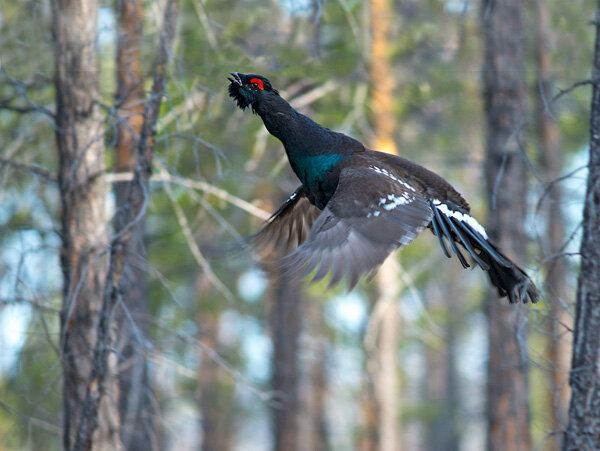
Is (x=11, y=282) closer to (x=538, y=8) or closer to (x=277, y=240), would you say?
(x=277, y=240)

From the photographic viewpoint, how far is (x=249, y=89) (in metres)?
4.82

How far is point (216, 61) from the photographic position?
21.4ft

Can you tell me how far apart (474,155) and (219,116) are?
8513mm

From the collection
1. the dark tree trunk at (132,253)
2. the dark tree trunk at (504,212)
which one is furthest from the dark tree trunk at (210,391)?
the dark tree trunk at (504,212)

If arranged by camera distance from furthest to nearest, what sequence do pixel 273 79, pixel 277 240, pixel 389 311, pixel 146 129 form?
1. pixel 389 311
2. pixel 273 79
3. pixel 277 240
4. pixel 146 129

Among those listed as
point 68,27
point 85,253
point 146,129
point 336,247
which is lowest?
point 336,247

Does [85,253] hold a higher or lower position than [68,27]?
lower

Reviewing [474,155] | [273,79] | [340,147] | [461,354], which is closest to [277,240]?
[340,147]

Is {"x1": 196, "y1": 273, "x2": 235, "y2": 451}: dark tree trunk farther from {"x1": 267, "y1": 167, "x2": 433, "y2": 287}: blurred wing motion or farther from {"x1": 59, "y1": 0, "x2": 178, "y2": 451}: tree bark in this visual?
{"x1": 267, "y1": 167, "x2": 433, "y2": 287}: blurred wing motion

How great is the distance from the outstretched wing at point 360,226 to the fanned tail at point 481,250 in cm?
22

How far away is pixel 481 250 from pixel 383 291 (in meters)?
5.78

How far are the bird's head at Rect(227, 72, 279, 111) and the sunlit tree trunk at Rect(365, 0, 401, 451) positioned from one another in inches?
219

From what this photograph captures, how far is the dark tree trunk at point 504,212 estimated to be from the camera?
8250 millimetres

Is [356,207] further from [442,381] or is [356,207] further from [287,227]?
[442,381]
